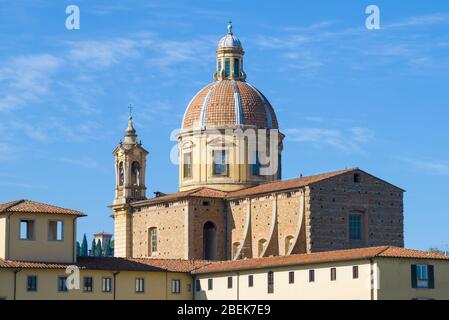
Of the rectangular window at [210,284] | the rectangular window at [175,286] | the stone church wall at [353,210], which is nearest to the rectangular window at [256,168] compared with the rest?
the stone church wall at [353,210]

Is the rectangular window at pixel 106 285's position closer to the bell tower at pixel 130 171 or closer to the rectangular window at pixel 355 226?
the rectangular window at pixel 355 226

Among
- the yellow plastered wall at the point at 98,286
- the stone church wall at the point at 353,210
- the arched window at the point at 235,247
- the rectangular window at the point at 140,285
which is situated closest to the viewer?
the yellow plastered wall at the point at 98,286

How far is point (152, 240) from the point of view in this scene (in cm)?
7975

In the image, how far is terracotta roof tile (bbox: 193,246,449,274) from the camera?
180 ft

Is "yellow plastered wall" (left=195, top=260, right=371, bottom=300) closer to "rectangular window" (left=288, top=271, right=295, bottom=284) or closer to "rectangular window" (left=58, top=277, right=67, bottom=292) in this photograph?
"rectangular window" (left=288, top=271, right=295, bottom=284)

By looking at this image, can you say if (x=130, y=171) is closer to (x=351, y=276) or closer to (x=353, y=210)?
(x=353, y=210)

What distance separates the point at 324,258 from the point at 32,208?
1414 centimetres

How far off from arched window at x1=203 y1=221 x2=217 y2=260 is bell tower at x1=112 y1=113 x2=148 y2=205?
23.5 feet

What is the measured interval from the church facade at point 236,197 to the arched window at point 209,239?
0.06m

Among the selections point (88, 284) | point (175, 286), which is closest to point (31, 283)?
point (88, 284)

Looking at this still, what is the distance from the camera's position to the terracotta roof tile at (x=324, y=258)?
54.9m

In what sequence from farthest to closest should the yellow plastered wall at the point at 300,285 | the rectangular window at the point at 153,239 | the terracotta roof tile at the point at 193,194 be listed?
the rectangular window at the point at 153,239
the terracotta roof tile at the point at 193,194
the yellow plastered wall at the point at 300,285
